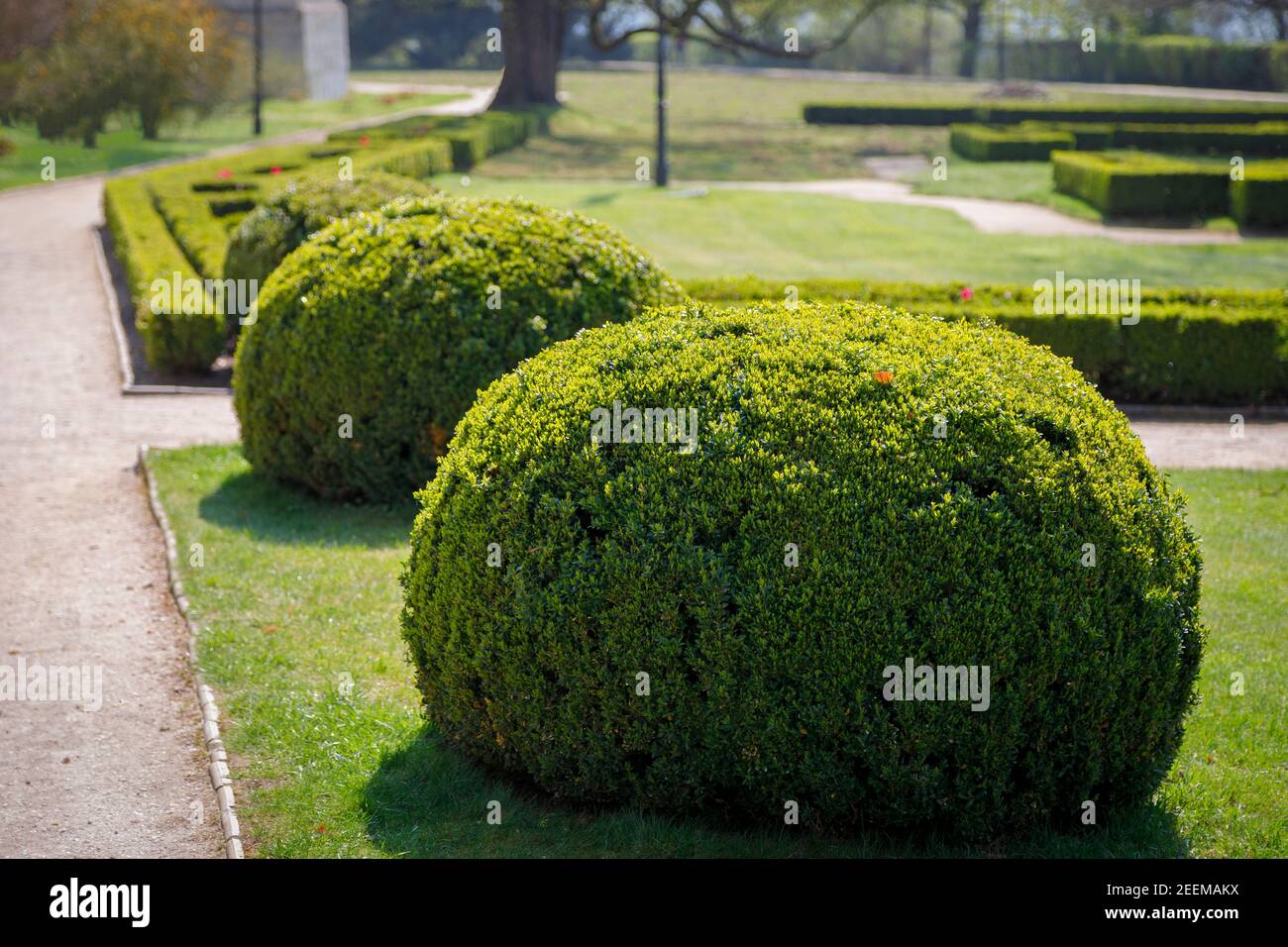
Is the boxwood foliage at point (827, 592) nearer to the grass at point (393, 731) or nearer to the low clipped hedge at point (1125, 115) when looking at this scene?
the grass at point (393, 731)

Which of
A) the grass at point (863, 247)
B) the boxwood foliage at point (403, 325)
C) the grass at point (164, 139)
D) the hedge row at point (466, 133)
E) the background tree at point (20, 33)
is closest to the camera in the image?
the boxwood foliage at point (403, 325)

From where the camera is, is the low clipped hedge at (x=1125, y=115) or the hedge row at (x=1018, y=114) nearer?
the low clipped hedge at (x=1125, y=115)

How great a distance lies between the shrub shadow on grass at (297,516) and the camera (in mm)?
8656

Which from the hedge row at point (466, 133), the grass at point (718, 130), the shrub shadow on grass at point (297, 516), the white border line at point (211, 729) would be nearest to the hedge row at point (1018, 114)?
the grass at point (718, 130)

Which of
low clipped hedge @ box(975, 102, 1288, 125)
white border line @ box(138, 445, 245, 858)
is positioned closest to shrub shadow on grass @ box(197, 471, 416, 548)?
white border line @ box(138, 445, 245, 858)

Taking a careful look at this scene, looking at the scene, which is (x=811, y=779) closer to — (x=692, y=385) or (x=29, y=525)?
(x=692, y=385)

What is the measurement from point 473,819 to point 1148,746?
8.47 feet

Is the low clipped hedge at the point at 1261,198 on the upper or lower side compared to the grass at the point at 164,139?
lower

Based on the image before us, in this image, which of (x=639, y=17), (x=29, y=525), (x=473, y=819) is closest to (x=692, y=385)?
(x=473, y=819)

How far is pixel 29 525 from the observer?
9.16 m

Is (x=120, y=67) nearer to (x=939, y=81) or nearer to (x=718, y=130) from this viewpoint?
(x=718, y=130)

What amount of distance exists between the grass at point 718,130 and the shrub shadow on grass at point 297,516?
23914 millimetres

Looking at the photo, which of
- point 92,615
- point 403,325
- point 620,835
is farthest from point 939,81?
point 620,835

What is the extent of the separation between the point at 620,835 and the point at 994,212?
23.6 meters
